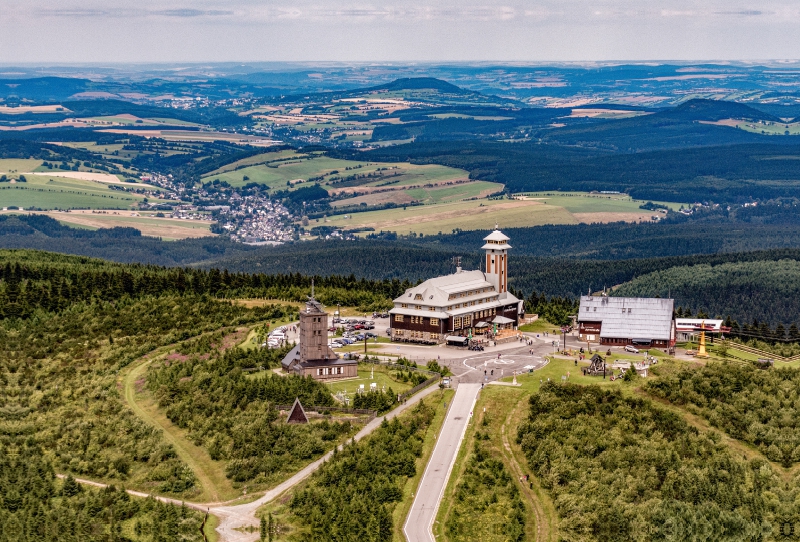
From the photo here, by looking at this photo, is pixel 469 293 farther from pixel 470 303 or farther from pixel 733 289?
pixel 733 289

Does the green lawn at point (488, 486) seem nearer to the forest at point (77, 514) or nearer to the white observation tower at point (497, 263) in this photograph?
the forest at point (77, 514)

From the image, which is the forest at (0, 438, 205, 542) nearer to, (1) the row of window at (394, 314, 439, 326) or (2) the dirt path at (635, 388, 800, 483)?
(2) the dirt path at (635, 388, 800, 483)

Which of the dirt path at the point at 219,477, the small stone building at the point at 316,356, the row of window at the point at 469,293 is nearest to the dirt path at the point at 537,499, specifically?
the dirt path at the point at 219,477

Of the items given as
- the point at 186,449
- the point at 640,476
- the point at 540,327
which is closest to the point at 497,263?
the point at 540,327

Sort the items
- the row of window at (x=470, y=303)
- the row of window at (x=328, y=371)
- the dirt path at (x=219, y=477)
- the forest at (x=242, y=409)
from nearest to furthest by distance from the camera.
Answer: the dirt path at (x=219, y=477), the forest at (x=242, y=409), the row of window at (x=328, y=371), the row of window at (x=470, y=303)

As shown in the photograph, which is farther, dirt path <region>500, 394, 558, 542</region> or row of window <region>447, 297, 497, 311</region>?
row of window <region>447, 297, 497, 311</region>

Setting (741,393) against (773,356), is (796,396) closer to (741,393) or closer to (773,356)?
(741,393)

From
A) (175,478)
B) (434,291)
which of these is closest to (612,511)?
(175,478)

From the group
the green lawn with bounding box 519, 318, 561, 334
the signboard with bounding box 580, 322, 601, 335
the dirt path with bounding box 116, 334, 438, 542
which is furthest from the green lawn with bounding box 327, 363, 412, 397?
the green lawn with bounding box 519, 318, 561, 334
